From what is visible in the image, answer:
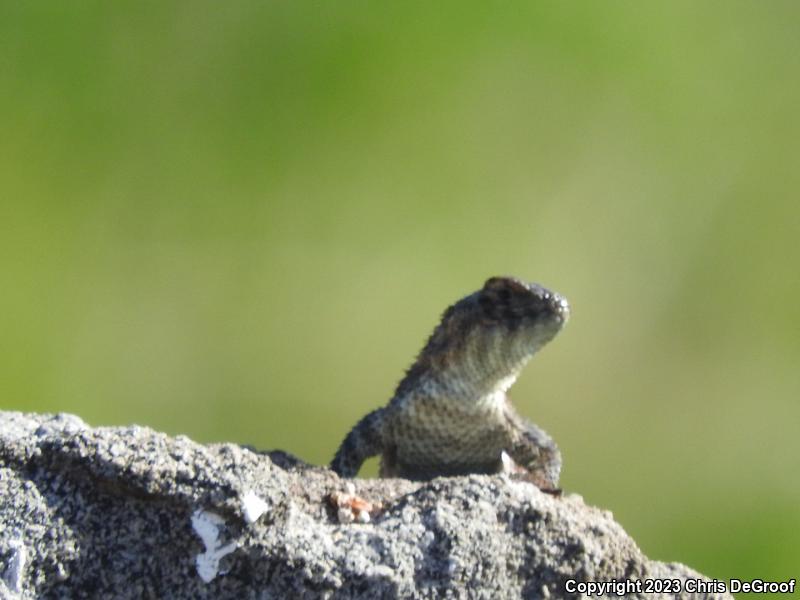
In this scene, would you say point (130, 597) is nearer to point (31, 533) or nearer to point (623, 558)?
point (31, 533)

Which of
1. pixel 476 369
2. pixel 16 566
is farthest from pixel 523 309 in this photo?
pixel 16 566

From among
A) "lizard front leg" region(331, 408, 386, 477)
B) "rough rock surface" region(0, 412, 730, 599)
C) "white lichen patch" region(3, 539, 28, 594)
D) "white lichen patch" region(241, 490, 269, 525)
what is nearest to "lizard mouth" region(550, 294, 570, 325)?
"lizard front leg" region(331, 408, 386, 477)

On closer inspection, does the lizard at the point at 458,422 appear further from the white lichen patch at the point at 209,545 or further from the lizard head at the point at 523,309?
the white lichen patch at the point at 209,545

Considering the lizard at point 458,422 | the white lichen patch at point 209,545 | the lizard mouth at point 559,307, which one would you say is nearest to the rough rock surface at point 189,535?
the white lichen patch at point 209,545

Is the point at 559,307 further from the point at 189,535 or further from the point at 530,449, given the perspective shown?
the point at 189,535

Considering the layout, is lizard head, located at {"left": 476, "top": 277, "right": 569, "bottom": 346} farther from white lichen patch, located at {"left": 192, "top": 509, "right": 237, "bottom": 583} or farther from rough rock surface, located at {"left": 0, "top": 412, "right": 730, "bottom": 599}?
white lichen patch, located at {"left": 192, "top": 509, "right": 237, "bottom": 583}
